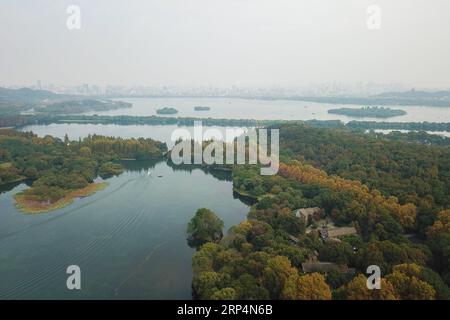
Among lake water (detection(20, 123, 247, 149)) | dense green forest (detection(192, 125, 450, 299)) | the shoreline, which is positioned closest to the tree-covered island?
lake water (detection(20, 123, 247, 149))

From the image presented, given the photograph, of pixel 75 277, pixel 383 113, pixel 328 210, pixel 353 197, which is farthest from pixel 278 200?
pixel 383 113

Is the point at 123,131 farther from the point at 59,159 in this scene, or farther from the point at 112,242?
the point at 112,242

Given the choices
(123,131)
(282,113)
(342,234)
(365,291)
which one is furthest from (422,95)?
(365,291)

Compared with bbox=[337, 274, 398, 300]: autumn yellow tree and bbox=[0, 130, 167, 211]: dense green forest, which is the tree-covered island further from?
bbox=[337, 274, 398, 300]: autumn yellow tree

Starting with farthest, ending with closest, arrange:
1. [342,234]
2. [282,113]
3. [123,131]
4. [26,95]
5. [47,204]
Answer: [26,95] → [282,113] → [123,131] → [47,204] → [342,234]

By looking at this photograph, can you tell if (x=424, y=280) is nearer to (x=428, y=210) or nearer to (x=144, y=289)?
(x=428, y=210)
